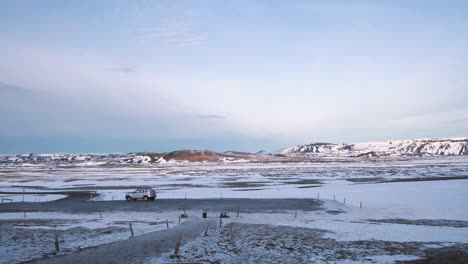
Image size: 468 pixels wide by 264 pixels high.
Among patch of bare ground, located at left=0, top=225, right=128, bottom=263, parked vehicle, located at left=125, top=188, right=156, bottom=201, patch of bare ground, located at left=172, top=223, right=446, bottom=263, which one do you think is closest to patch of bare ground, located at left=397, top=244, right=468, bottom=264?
patch of bare ground, located at left=172, top=223, right=446, bottom=263

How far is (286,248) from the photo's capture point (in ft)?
56.3

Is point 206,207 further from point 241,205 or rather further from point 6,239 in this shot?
point 6,239

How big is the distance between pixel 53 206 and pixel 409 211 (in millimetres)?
31018

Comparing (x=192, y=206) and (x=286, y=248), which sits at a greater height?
(x=286, y=248)

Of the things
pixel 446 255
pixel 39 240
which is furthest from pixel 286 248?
pixel 39 240

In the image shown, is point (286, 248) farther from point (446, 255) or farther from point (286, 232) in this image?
point (446, 255)

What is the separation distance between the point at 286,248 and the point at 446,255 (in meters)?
6.16

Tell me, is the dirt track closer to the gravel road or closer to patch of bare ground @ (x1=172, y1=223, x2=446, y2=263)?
the gravel road

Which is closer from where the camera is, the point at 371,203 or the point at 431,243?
the point at 431,243

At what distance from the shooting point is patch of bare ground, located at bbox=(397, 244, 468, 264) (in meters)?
15.1

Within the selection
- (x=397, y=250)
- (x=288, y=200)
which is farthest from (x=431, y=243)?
(x=288, y=200)

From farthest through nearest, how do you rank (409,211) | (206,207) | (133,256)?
(206,207), (409,211), (133,256)

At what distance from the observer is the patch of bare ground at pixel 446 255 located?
15.1 metres

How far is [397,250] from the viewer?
55.6 ft
